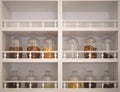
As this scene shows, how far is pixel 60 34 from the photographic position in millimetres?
1610

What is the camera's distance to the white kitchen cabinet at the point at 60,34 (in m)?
1.60

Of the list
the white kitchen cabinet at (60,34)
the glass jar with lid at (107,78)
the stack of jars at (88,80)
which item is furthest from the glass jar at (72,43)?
the glass jar with lid at (107,78)

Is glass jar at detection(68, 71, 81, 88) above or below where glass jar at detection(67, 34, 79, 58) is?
below

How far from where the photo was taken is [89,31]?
65.0 inches

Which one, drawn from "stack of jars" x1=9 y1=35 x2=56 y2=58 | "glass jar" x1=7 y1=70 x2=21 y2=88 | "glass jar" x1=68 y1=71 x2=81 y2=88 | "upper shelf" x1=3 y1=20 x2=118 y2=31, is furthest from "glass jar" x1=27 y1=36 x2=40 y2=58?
"glass jar" x1=68 y1=71 x2=81 y2=88

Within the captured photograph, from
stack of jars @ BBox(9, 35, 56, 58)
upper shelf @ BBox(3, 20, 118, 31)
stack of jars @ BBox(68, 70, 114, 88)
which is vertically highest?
upper shelf @ BBox(3, 20, 118, 31)

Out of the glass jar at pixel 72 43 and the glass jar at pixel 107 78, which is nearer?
the glass jar at pixel 107 78

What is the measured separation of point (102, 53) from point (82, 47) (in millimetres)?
283

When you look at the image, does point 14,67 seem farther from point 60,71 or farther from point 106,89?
point 106,89

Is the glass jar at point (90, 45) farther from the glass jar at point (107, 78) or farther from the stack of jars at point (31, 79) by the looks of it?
the stack of jars at point (31, 79)

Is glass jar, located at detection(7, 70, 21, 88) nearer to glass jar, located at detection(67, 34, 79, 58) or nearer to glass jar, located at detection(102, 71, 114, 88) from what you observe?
glass jar, located at detection(67, 34, 79, 58)

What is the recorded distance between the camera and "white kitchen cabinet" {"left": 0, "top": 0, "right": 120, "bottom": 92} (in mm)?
1604

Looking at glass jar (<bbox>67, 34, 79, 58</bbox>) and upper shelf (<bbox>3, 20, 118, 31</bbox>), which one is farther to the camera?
glass jar (<bbox>67, 34, 79, 58</bbox>)

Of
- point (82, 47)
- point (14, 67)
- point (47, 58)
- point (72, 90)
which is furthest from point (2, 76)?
point (82, 47)
